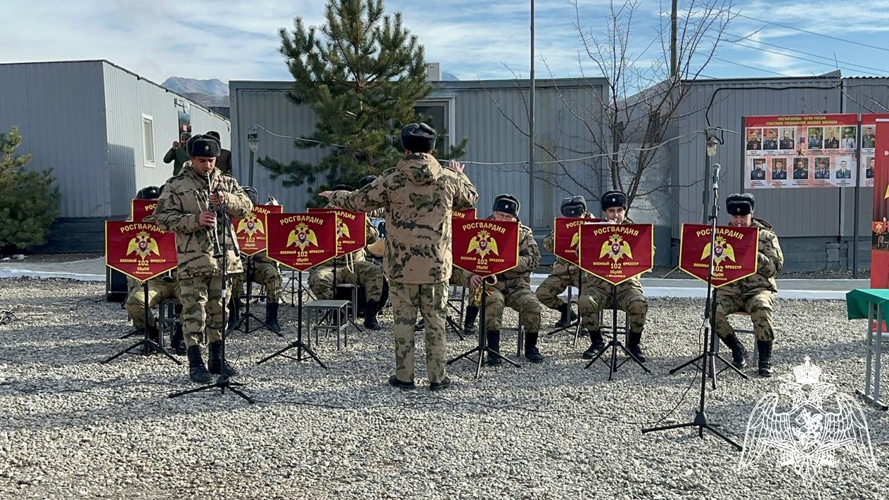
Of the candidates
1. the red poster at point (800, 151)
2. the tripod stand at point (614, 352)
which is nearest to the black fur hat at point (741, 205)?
the tripod stand at point (614, 352)

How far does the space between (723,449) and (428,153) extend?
9.57 feet

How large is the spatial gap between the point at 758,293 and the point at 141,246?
5.58 metres

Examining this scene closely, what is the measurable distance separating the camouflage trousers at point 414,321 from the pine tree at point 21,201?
42.7 ft

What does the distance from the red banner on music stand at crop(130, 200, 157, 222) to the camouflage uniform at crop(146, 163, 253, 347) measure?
244 centimetres

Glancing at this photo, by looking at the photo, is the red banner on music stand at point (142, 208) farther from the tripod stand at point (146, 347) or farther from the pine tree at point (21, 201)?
the pine tree at point (21, 201)

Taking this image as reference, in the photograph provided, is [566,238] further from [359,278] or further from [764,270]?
[359,278]

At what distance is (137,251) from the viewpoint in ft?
22.6

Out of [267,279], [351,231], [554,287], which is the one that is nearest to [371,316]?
[351,231]

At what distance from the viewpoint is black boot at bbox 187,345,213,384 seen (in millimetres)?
5942

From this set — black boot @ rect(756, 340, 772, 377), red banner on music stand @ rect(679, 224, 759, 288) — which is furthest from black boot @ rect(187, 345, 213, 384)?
black boot @ rect(756, 340, 772, 377)

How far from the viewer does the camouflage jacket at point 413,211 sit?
5.71 m

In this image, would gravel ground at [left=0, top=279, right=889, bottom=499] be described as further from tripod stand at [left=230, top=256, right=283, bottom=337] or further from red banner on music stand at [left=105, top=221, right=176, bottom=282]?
red banner on music stand at [left=105, top=221, right=176, bottom=282]

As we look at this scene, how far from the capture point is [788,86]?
1455cm

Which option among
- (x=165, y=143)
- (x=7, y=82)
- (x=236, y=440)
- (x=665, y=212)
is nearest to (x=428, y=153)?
(x=236, y=440)
